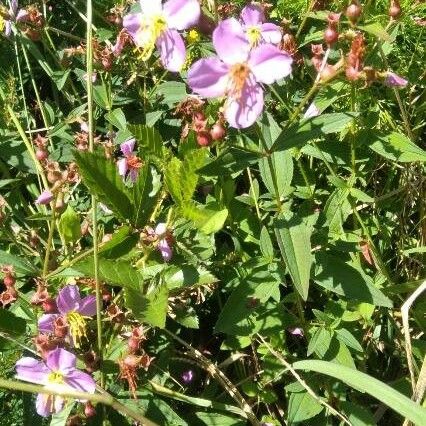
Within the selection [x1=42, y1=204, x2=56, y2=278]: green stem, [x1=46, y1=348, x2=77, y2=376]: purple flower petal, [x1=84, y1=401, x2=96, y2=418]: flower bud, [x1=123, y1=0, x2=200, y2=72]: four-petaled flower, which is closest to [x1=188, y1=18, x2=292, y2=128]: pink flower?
[x1=123, y1=0, x2=200, y2=72]: four-petaled flower

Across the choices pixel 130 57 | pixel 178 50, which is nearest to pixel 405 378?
pixel 178 50

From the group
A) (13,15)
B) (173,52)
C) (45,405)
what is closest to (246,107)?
(173,52)

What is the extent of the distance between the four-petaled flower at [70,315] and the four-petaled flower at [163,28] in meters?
0.56

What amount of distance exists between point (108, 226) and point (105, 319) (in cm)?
44

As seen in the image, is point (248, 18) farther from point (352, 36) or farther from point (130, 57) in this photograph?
point (130, 57)

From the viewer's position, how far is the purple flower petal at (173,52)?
1.44 m

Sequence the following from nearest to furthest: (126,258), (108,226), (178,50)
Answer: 1. (178,50)
2. (126,258)
3. (108,226)

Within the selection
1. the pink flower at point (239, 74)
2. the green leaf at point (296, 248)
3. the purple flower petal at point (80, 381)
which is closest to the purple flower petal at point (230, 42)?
the pink flower at point (239, 74)

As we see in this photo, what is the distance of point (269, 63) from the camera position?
135 centimetres

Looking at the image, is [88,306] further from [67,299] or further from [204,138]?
[204,138]

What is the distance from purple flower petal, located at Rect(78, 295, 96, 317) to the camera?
5.11 feet

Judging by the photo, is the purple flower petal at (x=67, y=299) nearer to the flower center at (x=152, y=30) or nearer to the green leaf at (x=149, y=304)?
the green leaf at (x=149, y=304)

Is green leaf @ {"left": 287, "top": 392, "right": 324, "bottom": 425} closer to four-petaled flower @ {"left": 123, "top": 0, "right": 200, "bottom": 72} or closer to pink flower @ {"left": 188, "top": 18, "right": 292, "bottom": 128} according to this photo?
pink flower @ {"left": 188, "top": 18, "right": 292, "bottom": 128}

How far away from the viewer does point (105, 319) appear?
157 cm
